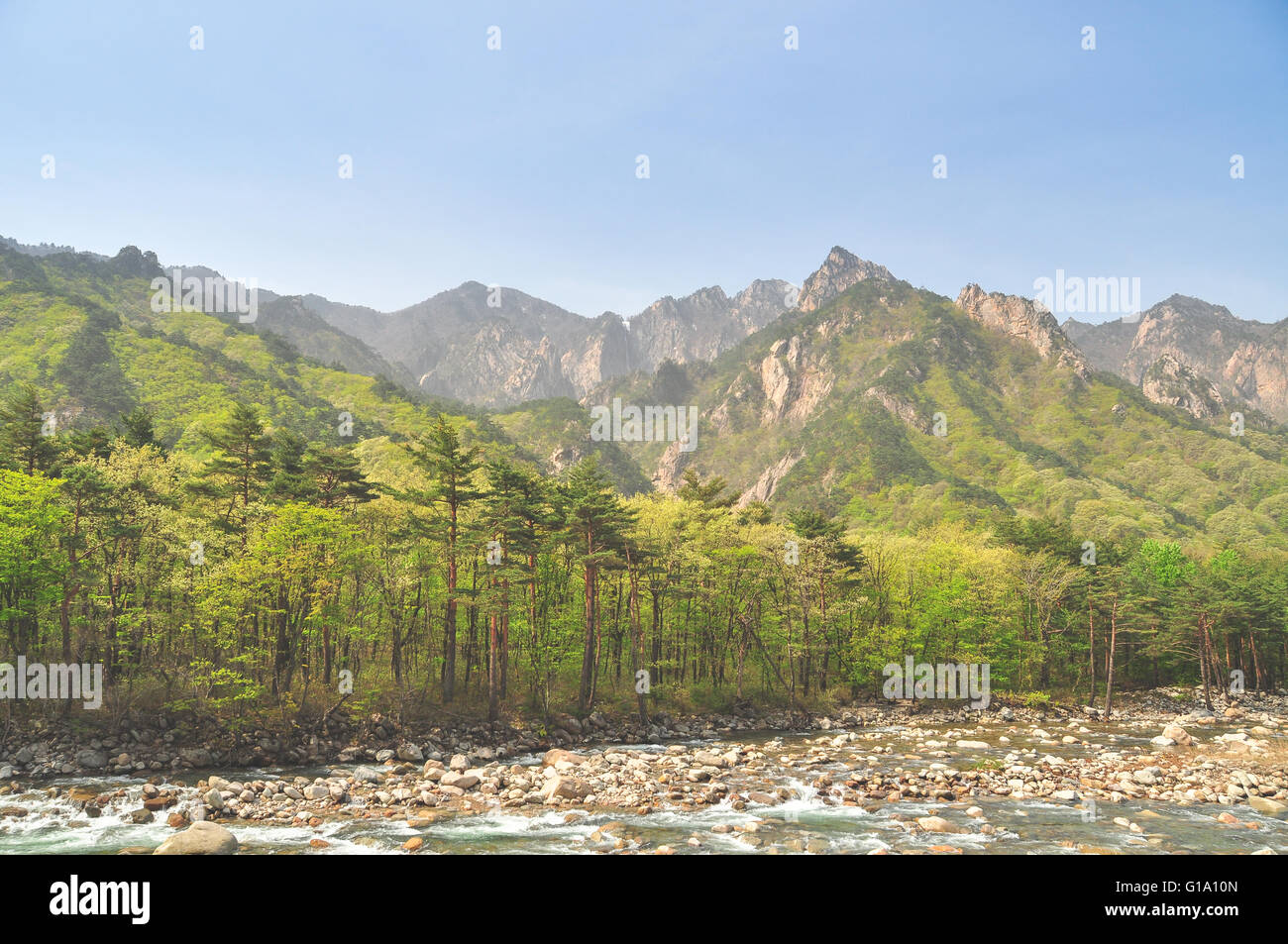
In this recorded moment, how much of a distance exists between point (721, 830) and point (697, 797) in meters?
4.26

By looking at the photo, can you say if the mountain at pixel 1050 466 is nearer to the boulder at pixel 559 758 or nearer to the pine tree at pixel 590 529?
the pine tree at pixel 590 529

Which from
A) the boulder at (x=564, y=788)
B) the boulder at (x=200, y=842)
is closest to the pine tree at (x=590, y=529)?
the boulder at (x=564, y=788)

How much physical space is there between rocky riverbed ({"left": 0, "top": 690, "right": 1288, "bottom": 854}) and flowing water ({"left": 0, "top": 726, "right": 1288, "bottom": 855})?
0.32ft

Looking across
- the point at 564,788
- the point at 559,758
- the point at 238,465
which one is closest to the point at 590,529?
the point at 559,758

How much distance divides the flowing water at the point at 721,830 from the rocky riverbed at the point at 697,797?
10cm

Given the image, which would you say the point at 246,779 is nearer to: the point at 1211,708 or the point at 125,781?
the point at 125,781

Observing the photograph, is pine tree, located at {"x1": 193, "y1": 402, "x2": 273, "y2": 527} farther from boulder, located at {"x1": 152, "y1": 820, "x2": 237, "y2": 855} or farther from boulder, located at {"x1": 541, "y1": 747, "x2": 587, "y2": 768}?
boulder, located at {"x1": 152, "y1": 820, "x2": 237, "y2": 855}

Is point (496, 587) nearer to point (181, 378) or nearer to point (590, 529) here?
point (590, 529)

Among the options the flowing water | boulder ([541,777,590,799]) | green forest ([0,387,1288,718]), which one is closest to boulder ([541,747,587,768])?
boulder ([541,777,590,799])

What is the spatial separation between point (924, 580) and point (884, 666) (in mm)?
9989

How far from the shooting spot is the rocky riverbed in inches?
840

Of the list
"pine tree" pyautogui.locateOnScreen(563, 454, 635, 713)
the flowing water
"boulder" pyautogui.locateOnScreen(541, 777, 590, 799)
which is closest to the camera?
the flowing water

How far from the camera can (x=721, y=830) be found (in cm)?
2222
